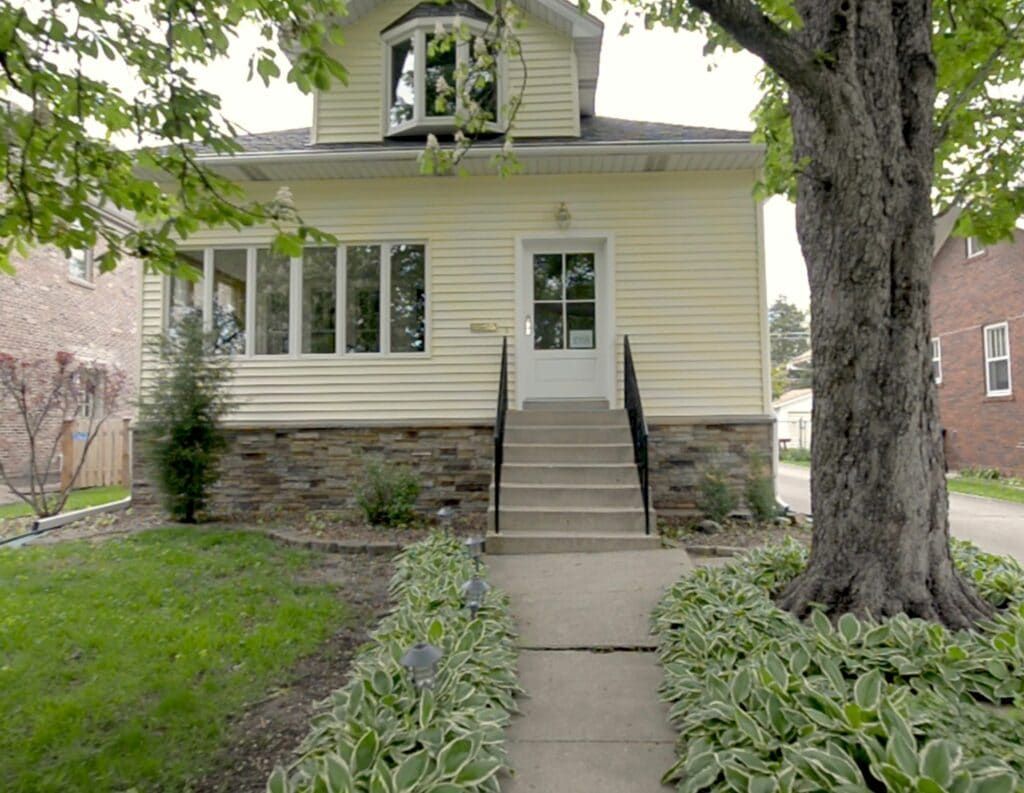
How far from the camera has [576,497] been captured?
5566 mm

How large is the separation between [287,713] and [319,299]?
550cm

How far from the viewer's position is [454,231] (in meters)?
7.16

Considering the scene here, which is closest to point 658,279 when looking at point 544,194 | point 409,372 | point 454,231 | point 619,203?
point 619,203

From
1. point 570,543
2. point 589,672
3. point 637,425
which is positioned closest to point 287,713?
point 589,672

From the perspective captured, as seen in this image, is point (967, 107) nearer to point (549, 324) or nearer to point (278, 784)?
point (549, 324)

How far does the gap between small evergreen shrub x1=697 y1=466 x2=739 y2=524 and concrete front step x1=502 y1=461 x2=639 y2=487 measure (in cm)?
108

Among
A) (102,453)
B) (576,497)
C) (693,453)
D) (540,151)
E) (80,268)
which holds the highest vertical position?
(80,268)

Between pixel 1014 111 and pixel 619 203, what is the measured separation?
368cm

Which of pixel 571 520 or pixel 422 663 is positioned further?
pixel 571 520

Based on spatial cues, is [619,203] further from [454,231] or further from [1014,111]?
[1014,111]

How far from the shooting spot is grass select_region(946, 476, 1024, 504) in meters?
9.80

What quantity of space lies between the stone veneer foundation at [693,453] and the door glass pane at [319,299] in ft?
13.6

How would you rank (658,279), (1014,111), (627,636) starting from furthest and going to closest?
1. (658,279)
2. (1014,111)
3. (627,636)

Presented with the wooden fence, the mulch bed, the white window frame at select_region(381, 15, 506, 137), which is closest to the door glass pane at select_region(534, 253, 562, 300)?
the white window frame at select_region(381, 15, 506, 137)
